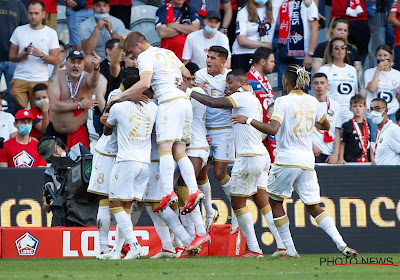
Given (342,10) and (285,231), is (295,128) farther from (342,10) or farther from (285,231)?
(342,10)

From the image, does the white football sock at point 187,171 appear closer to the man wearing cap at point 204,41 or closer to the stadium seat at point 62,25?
the man wearing cap at point 204,41

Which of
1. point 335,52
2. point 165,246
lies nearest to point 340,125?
point 335,52

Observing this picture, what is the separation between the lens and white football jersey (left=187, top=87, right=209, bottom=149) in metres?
11.7

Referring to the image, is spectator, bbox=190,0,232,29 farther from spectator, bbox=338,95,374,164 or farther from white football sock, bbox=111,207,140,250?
white football sock, bbox=111,207,140,250

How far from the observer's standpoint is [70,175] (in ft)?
39.2

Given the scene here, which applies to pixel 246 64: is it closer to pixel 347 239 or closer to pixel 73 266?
pixel 347 239

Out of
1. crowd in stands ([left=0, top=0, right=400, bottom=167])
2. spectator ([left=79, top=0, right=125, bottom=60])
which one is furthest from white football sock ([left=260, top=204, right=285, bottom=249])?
spectator ([left=79, top=0, right=125, bottom=60])

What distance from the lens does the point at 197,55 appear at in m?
15.9

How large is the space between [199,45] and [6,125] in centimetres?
362

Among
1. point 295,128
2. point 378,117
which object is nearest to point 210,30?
point 378,117

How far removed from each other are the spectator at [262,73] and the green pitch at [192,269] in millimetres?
3255

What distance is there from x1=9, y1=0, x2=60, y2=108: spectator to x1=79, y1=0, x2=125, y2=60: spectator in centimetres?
65

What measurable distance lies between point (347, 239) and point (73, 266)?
4.94m

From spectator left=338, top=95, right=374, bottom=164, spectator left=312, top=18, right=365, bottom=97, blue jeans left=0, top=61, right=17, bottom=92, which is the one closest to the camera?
spectator left=338, top=95, right=374, bottom=164
